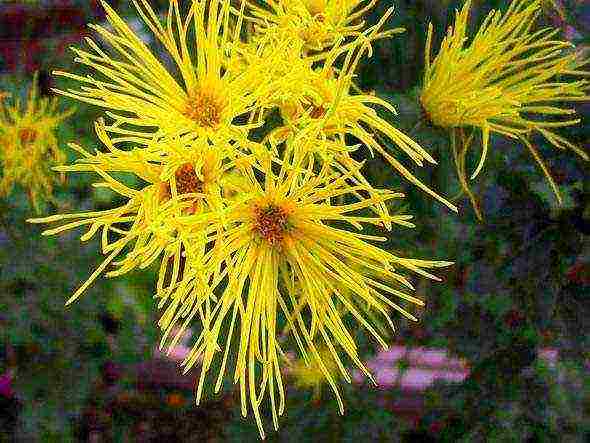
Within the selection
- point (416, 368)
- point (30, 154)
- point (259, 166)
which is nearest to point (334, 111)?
point (259, 166)

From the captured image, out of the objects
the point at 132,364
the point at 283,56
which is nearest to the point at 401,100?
the point at 283,56

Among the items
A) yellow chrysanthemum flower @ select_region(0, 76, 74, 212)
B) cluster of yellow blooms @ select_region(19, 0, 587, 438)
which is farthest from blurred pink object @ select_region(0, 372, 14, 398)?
cluster of yellow blooms @ select_region(19, 0, 587, 438)

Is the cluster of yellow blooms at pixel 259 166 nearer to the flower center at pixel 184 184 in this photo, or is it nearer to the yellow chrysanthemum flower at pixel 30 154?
the flower center at pixel 184 184

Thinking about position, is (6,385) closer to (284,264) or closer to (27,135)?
(27,135)

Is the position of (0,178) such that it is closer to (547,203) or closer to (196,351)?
(196,351)

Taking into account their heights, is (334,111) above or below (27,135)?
above

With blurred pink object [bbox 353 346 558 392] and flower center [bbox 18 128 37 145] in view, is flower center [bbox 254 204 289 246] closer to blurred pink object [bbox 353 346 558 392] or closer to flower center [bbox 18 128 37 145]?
flower center [bbox 18 128 37 145]
